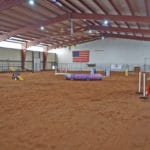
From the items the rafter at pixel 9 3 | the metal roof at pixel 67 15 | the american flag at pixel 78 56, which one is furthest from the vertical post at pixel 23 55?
the rafter at pixel 9 3

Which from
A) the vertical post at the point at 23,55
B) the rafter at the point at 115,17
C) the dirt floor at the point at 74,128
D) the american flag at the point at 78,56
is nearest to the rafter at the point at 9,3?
the rafter at the point at 115,17

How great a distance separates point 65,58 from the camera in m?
42.5

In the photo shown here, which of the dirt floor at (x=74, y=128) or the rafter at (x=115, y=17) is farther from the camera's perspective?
the rafter at (x=115, y=17)

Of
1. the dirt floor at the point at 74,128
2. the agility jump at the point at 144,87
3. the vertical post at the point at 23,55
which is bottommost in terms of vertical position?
the dirt floor at the point at 74,128

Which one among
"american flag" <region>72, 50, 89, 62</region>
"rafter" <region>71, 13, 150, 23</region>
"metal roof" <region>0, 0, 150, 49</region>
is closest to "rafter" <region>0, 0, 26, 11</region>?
"metal roof" <region>0, 0, 150, 49</region>

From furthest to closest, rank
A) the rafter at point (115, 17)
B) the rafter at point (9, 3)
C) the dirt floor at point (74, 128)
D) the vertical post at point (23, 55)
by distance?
the vertical post at point (23, 55)
the rafter at point (115, 17)
the rafter at point (9, 3)
the dirt floor at point (74, 128)

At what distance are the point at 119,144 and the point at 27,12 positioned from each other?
1856 cm

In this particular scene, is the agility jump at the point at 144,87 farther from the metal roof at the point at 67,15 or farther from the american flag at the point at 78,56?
the american flag at the point at 78,56

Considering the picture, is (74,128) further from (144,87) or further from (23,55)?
(23,55)

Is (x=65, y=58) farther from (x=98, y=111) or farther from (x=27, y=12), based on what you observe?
(x=98, y=111)

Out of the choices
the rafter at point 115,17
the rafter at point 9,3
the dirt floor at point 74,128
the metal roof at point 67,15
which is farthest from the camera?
the rafter at point 115,17

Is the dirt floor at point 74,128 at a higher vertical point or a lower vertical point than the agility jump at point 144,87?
lower

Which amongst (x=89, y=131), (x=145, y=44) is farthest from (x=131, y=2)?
(x=145, y=44)

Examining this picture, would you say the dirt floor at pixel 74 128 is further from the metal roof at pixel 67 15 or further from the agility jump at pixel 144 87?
the metal roof at pixel 67 15
